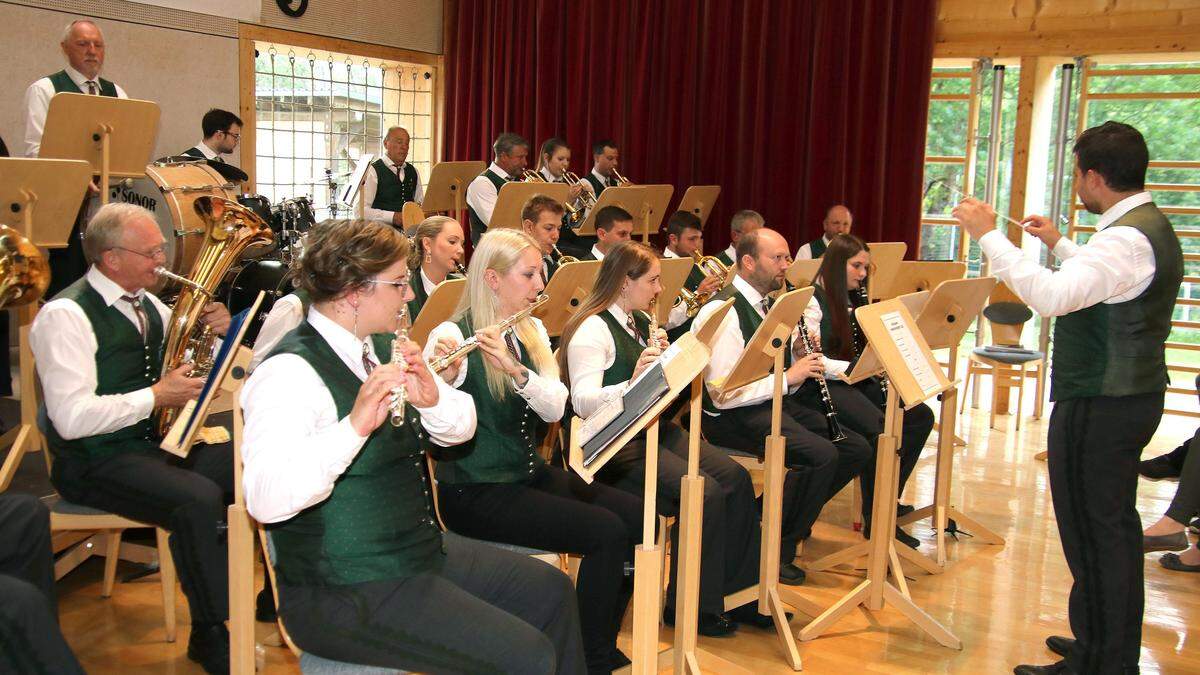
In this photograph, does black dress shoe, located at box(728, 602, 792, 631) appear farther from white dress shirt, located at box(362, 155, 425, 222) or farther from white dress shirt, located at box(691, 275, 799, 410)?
white dress shirt, located at box(362, 155, 425, 222)

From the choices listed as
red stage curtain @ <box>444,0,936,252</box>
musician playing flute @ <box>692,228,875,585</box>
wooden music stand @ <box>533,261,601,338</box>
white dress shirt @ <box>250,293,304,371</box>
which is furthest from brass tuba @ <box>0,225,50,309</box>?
red stage curtain @ <box>444,0,936,252</box>

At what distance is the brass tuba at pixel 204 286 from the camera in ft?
10.3

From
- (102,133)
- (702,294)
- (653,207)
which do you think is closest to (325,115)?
(653,207)

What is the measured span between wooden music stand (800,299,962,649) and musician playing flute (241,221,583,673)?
5.06 feet

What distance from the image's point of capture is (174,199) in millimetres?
5082

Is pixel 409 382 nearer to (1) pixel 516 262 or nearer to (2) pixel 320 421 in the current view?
(2) pixel 320 421

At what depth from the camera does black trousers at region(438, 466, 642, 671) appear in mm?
2809

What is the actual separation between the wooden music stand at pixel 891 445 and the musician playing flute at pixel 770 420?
1.19 feet

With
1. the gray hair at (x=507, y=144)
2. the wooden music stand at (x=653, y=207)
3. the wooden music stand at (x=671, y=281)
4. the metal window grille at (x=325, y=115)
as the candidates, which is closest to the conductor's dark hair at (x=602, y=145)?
the wooden music stand at (x=653, y=207)

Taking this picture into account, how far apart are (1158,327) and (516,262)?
1.86 m

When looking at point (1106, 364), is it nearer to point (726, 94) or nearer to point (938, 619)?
point (938, 619)

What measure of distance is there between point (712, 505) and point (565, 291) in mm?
1284

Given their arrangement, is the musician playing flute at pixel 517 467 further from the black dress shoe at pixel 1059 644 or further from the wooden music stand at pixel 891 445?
the black dress shoe at pixel 1059 644

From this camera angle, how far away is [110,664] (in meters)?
3.05
